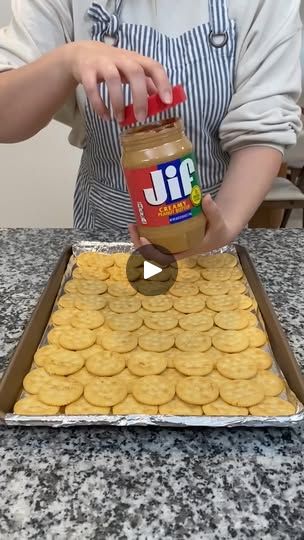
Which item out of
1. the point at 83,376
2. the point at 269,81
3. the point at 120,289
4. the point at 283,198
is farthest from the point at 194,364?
the point at 283,198

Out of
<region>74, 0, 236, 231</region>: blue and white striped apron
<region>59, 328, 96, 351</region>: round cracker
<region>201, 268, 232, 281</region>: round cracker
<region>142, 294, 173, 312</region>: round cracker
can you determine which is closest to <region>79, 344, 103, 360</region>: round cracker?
<region>59, 328, 96, 351</region>: round cracker

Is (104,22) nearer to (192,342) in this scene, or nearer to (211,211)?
(211,211)

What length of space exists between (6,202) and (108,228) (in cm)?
130

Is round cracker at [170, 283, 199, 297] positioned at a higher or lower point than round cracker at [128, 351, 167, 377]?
lower

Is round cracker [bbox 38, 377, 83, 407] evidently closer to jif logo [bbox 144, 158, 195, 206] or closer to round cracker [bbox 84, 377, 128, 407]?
round cracker [bbox 84, 377, 128, 407]

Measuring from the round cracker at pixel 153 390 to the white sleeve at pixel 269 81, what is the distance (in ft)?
1.48

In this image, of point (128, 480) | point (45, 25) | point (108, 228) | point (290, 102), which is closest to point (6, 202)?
point (108, 228)

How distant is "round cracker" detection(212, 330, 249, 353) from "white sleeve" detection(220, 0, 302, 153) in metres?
0.34

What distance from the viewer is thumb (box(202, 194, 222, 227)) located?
25.5 inches

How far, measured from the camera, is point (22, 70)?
692 millimetres

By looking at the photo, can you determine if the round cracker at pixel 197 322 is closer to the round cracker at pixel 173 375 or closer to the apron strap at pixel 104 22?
the round cracker at pixel 173 375

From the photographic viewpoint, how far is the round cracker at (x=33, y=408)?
0.54 meters

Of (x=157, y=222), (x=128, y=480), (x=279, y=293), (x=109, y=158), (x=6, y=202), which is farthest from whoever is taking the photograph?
(x=6, y=202)

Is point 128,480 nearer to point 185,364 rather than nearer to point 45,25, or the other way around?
point 185,364
